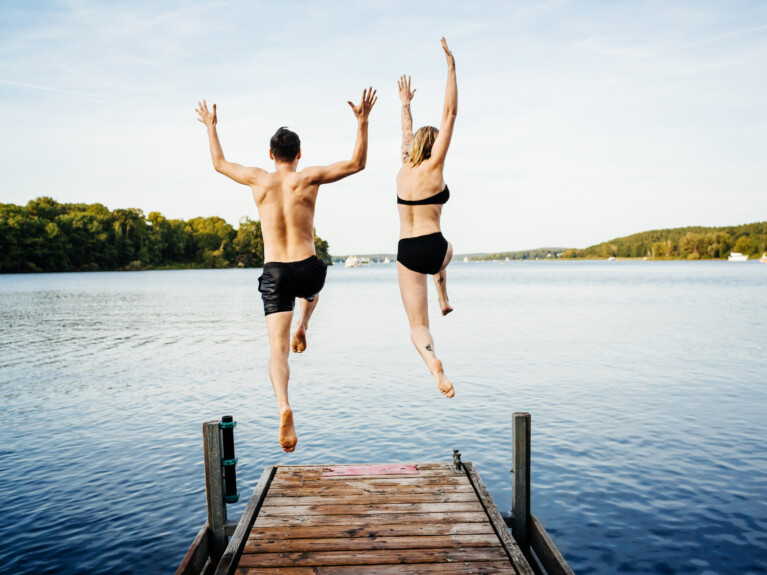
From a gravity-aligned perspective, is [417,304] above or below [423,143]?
below

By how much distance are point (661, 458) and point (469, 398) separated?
25.6 ft

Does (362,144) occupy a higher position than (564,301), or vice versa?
(362,144)

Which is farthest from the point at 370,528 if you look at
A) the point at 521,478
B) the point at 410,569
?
the point at 521,478

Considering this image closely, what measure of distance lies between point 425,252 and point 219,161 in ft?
6.67

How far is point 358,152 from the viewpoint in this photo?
4973 mm

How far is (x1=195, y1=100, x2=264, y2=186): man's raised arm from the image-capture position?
5305 millimetres

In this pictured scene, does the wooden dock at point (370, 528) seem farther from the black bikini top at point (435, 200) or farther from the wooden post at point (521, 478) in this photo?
the black bikini top at point (435, 200)

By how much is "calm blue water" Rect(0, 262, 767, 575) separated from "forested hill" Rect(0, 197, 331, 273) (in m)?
74.9

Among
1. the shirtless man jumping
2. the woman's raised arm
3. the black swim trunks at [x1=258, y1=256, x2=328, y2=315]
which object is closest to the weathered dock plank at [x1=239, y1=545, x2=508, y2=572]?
the shirtless man jumping

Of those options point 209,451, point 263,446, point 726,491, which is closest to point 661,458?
point 726,491

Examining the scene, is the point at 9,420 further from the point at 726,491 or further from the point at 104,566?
the point at 726,491

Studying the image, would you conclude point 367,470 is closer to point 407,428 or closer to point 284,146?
point 284,146

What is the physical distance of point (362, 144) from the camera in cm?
495

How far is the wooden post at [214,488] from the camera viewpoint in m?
8.20
